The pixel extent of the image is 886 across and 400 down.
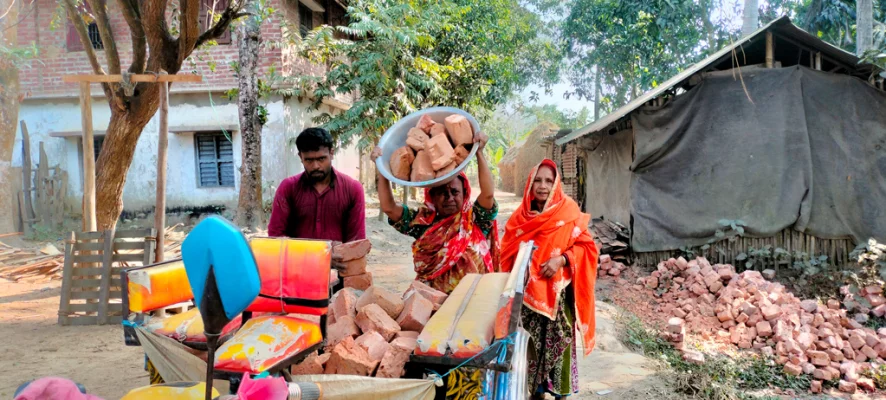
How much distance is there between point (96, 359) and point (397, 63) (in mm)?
8056

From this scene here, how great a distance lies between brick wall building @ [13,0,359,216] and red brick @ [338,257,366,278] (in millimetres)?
10784

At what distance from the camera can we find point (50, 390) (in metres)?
1.20

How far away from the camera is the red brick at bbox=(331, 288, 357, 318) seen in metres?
2.14

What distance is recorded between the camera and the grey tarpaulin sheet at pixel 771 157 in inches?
312

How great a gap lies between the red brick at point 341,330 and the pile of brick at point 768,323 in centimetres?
449

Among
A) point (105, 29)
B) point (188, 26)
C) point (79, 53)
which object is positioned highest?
point (79, 53)

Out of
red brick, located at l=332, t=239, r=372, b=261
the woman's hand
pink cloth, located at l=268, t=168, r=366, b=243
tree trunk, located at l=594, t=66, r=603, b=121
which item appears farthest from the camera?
tree trunk, located at l=594, t=66, r=603, b=121

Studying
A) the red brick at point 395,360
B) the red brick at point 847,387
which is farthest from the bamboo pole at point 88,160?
the red brick at point 847,387

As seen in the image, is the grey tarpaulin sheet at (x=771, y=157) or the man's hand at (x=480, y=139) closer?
the man's hand at (x=480, y=139)

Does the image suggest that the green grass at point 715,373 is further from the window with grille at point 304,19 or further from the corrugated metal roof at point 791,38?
the window with grille at point 304,19

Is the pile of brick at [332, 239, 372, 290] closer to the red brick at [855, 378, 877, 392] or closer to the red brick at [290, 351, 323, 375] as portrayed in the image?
the red brick at [290, 351, 323, 375]

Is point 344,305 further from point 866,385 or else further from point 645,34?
point 645,34

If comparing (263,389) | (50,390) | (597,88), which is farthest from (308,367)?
(597,88)

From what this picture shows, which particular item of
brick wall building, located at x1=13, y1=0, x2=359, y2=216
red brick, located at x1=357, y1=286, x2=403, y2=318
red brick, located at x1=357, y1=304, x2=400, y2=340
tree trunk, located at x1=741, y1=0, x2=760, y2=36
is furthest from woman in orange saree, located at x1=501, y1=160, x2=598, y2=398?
brick wall building, located at x1=13, y1=0, x2=359, y2=216
